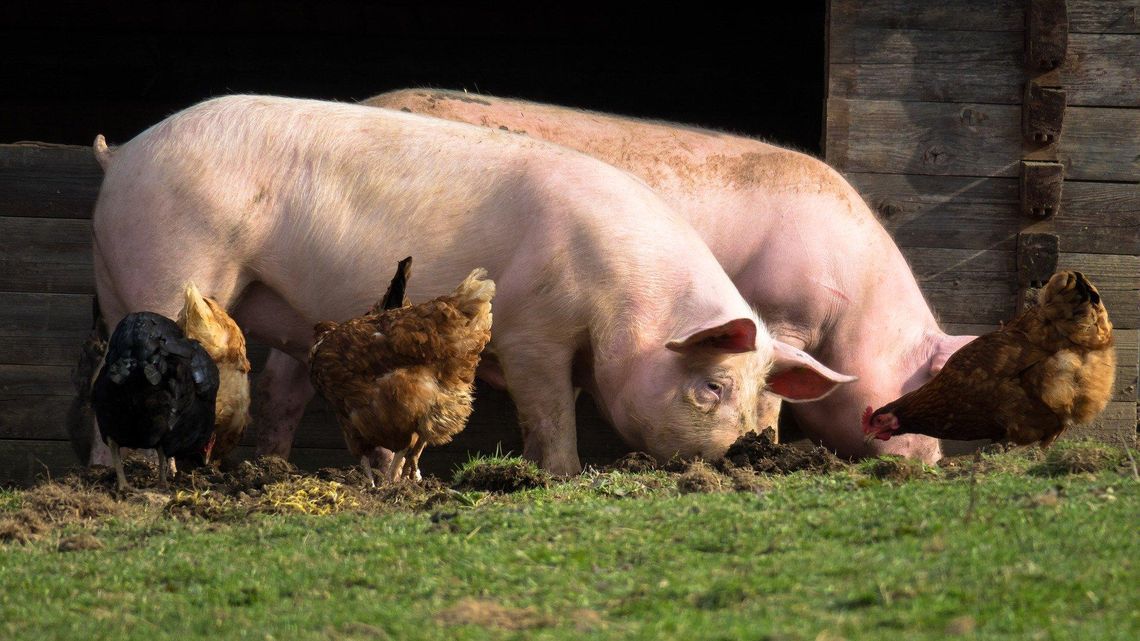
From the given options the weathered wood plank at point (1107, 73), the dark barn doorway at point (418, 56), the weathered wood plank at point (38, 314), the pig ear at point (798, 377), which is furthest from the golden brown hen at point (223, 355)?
the dark barn doorway at point (418, 56)

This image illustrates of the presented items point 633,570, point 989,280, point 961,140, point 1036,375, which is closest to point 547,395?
point 1036,375

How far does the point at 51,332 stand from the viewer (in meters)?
8.03

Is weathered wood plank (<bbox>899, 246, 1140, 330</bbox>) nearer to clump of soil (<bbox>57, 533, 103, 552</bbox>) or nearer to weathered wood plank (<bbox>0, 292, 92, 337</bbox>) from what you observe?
weathered wood plank (<bbox>0, 292, 92, 337</bbox>)

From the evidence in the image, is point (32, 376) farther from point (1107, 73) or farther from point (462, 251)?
point (1107, 73)

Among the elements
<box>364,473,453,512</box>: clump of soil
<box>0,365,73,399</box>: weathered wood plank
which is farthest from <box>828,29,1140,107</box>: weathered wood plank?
<box>0,365,73,399</box>: weathered wood plank

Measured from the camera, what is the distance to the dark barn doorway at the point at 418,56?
39.1 feet

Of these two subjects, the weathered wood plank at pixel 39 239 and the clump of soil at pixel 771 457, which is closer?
the clump of soil at pixel 771 457

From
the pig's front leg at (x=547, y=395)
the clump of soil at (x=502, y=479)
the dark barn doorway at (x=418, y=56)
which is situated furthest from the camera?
the dark barn doorway at (x=418, y=56)

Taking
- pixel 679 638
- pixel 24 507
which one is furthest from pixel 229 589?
pixel 24 507

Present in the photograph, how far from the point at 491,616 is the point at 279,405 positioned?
4436mm

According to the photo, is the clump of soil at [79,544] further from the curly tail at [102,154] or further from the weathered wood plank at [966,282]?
the weathered wood plank at [966,282]

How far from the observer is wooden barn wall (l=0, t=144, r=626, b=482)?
7.99m

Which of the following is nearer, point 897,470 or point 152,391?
point 897,470

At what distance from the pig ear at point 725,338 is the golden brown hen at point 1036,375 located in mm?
867
